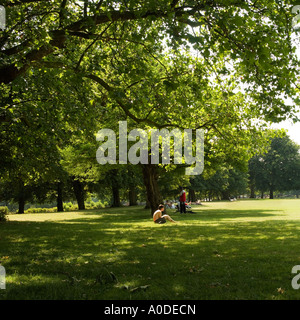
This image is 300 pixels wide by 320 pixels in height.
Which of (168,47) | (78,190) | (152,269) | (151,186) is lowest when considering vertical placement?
(78,190)

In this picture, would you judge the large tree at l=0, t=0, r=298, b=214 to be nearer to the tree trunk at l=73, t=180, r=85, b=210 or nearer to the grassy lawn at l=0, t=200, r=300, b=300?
the grassy lawn at l=0, t=200, r=300, b=300

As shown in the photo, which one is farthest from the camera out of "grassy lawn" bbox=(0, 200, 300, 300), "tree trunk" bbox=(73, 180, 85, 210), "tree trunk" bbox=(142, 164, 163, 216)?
"tree trunk" bbox=(73, 180, 85, 210)

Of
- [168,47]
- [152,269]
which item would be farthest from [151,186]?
[152,269]

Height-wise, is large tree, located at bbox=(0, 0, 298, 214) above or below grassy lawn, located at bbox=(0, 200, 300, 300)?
above

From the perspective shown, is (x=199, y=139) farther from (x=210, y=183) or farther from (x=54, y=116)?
(x=210, y=183)

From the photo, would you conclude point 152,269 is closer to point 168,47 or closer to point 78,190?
point 168,47

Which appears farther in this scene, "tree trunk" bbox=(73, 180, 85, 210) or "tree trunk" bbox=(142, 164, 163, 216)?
"tree trunk" bbox=(73, 180, 85, 210)

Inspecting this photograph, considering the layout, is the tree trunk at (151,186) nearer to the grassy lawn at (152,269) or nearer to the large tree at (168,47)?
the large tree at (168,47)

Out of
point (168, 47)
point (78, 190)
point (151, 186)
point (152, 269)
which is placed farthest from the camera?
point (78, 190)

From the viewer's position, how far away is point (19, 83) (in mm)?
11352

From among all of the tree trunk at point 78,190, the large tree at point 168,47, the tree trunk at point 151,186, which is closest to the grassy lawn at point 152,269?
the large tree at point 168,47

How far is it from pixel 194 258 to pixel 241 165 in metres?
20.1

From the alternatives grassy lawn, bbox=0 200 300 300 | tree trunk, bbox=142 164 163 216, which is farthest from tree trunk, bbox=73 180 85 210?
grassy lawn, bbox=0 200 300 300

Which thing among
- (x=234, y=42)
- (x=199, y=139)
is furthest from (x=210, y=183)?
(x=234, y=42)
